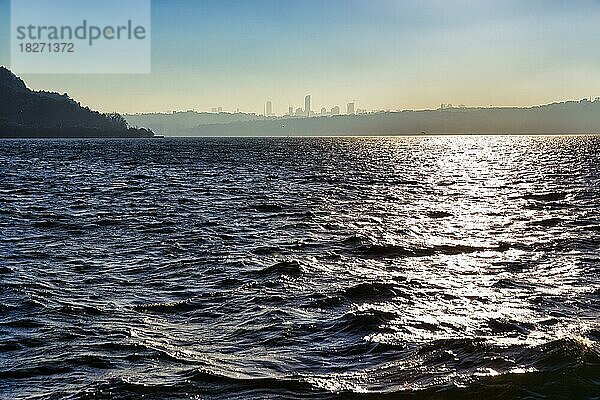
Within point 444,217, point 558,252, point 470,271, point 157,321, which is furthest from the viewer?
point 444,217

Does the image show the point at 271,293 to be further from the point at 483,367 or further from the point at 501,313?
the point at 483,367

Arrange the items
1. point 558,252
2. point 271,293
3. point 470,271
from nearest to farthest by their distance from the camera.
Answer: point 271,293, point 470,271, point 558,252

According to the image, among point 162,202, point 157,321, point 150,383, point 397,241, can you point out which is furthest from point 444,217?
point 150,383

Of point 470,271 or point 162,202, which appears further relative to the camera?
point 162,202

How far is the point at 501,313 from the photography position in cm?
1515

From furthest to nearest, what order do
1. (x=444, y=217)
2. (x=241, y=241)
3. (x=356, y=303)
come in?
1. (x=444, y=217)
2. (x=241, y=241)
3. (x=356, y=303)

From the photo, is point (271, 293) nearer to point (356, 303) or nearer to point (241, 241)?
point (356, 303)

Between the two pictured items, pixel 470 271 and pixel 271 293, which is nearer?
pixel 271 293

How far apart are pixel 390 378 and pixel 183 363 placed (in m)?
3.78

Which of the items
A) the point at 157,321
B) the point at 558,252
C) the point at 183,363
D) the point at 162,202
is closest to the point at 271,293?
the point at 157,321

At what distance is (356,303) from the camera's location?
16.2 meters

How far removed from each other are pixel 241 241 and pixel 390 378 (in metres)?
15.4

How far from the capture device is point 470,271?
20.1 m

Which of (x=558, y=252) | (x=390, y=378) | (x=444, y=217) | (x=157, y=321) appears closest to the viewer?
(x=390, y=378)
